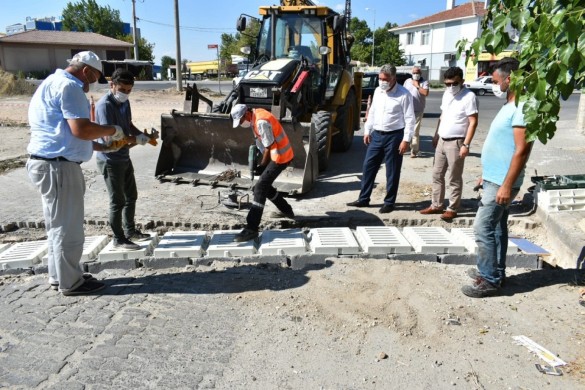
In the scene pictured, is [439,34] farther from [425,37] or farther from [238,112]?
[238,112]

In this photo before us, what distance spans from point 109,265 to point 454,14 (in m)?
48.4

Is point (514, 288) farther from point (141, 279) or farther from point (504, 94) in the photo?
point (141, 279)

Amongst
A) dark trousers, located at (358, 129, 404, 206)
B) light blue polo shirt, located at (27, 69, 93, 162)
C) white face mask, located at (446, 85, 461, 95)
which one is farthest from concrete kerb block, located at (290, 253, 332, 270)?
white face mask, located at (446, 85, 461, 95)

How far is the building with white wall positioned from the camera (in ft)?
143

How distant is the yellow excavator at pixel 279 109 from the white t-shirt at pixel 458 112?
1.91 meters

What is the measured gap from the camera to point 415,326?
12.0 ft

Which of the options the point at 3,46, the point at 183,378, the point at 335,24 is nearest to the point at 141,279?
the point at 183,378

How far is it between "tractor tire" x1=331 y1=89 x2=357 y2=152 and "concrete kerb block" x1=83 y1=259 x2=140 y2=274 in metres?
5.79

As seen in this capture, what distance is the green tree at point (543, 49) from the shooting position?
7.16ft

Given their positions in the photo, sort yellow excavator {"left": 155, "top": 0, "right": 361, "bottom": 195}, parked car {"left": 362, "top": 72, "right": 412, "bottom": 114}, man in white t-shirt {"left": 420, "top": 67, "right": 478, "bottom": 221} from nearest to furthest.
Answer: man in white t-shirt {"left": 420, "top": 67, "right": 478, "bottom": 221} → yellow excavator {"left": 155, "top": 0, "right": 361, "bottom": 195} → parked car {"left": 362, "top": 72, "right": 412, "bottom": 114}

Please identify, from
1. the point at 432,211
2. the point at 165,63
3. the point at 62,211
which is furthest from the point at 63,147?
the point at 165,63

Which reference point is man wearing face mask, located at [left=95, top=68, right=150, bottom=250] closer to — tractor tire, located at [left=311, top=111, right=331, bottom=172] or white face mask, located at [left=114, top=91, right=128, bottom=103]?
white face mask, located at [left=114, top=91, right=128, bottom=103]

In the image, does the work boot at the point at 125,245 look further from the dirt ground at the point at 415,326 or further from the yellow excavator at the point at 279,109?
the yellow excavator at the point at 279,109

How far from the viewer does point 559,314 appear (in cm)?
378
